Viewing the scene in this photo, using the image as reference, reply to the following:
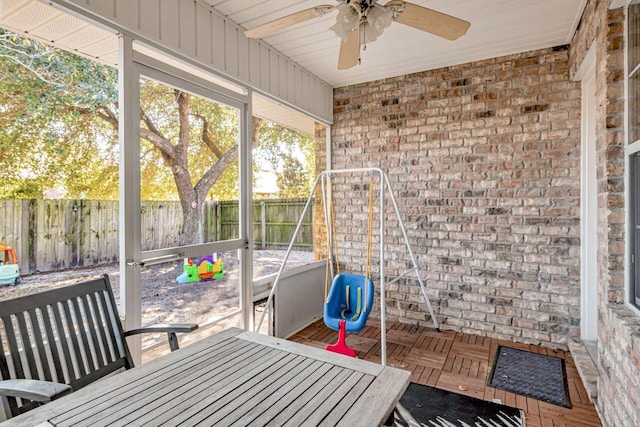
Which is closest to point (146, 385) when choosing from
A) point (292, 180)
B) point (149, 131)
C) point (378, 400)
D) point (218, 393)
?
point (218, 393)

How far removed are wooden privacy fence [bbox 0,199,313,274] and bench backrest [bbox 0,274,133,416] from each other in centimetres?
56

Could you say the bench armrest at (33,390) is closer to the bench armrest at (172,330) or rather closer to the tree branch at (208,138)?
the bench armrest at (172,330)

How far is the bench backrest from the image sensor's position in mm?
1351

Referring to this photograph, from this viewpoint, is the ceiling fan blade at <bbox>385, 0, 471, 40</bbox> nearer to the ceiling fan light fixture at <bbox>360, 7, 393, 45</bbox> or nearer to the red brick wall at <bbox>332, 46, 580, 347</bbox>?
the ceiling fan light fixture at <bbox>360, 7, 393, 45</bbox>

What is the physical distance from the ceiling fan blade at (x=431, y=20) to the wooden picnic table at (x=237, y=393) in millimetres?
1654

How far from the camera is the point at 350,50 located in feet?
7.07

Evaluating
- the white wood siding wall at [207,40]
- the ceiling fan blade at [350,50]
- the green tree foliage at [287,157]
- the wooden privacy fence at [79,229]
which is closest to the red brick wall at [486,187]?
the green tree foliage at [287,157]

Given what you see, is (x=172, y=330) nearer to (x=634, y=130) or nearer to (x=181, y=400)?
(x=181, y=400)

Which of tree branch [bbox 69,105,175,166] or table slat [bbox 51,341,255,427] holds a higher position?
tree branch [bbox 69,105,175,166]

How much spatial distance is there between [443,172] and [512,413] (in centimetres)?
226

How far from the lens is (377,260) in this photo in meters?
4.13

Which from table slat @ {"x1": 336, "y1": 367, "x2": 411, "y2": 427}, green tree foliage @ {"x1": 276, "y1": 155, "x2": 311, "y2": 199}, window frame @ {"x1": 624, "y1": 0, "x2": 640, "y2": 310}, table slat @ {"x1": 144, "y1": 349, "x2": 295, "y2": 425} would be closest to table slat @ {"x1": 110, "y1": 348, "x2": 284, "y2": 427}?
table slat @ {"x1": 144, "y1": 349, "x2": 295, "y2": 425}

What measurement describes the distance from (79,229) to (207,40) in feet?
5.22

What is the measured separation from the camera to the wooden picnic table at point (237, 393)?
1086 mm
